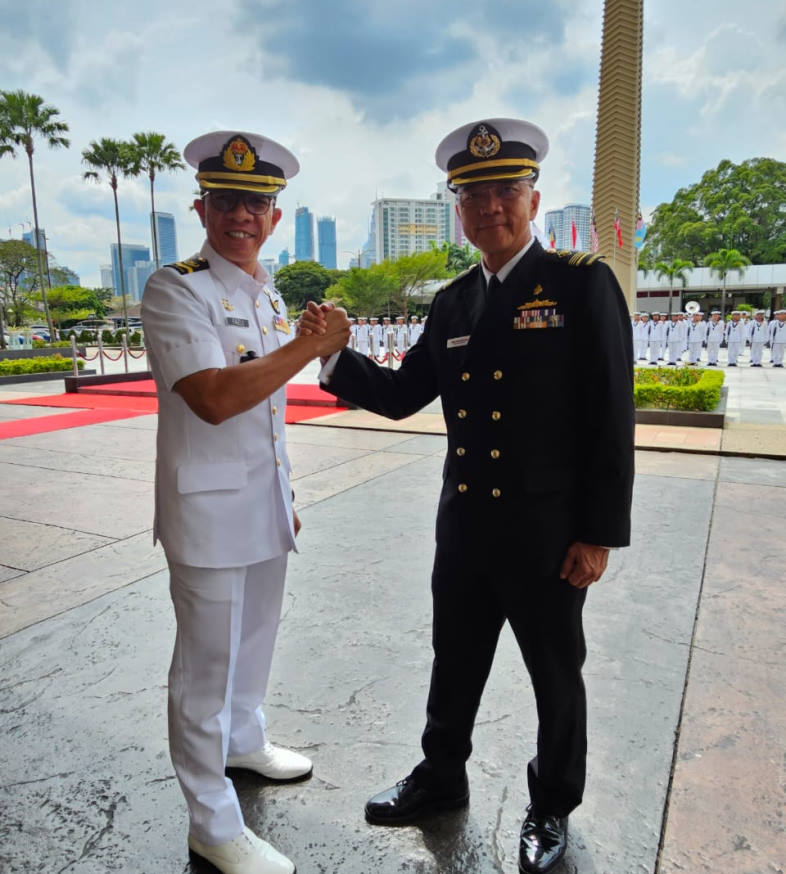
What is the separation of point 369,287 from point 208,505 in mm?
47222

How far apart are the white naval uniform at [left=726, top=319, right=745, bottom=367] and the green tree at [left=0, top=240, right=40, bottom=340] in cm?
3865

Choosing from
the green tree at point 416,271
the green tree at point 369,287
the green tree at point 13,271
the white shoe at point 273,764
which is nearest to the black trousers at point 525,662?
the white shoe at point 273,764

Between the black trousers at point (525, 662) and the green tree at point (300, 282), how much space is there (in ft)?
207

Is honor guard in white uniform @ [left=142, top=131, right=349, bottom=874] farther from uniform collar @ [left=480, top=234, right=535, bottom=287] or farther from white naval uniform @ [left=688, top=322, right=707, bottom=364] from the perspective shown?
white naval uniform @ [left=688, top=322, right=707, bottom=364]

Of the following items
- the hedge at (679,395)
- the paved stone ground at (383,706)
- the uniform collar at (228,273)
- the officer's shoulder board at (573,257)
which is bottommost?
the paved stone ground at (383,706)

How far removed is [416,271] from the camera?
48.5 m

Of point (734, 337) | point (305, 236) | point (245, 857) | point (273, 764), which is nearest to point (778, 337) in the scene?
point (734, 337)

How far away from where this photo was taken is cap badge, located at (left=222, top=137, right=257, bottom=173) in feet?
5.54

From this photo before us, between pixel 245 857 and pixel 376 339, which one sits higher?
pixel 376 339

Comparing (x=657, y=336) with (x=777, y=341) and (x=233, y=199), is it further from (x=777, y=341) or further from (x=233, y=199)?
(x=233, y=199)

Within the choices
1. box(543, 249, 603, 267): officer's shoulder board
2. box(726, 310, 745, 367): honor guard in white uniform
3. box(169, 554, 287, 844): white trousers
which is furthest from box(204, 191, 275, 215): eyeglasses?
box(726, 310, 745, 367): honor guard in white uniform

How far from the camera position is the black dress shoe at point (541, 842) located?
173cm

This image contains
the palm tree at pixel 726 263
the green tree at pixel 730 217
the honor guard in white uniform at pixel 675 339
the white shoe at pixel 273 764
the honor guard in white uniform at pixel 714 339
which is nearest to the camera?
the white shoe at pixel 273 764

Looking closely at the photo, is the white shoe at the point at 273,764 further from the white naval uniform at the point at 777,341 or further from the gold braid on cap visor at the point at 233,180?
the white naval uniform at the point at 777,341
